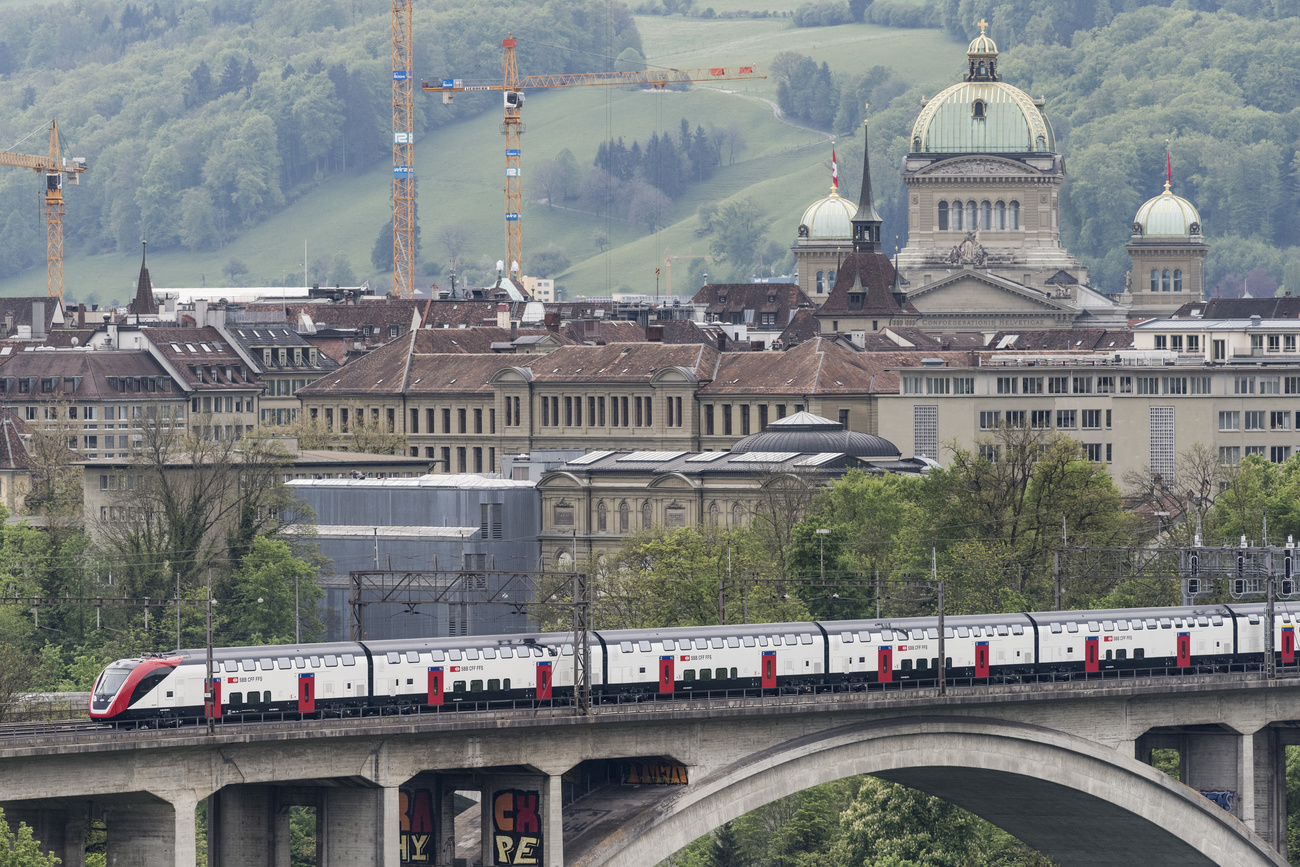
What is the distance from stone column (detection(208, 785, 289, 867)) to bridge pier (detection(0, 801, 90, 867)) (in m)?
3.19

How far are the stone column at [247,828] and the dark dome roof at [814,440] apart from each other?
81.2m

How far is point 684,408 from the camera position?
613 ft

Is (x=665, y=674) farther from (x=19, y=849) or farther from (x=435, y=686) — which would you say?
(x=19, y=849)

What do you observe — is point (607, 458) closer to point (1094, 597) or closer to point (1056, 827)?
point (1094, 597)

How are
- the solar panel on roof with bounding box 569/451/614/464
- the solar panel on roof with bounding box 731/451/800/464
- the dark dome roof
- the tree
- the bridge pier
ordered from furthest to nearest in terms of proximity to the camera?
the solar panel on roof with bounding box 569/451/614/464
the dark dome roof
the solar panel on roof with bounding box 731/451/800/464
the bridge pier
the tree

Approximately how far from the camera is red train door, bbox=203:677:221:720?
81.6 m

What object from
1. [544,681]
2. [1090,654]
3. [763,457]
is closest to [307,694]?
[544,681]

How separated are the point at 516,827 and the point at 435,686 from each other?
A: 4.30 m

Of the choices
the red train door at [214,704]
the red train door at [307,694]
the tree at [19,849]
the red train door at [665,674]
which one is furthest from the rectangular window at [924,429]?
the tree at [19,849]

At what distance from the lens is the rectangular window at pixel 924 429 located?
17475 cm

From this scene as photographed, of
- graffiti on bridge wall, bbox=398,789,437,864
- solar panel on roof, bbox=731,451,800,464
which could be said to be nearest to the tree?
graffiti on bridge wall, bbox=398,789,437,864

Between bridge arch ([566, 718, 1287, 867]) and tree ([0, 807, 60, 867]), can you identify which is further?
bridge arch ([566, 718, 1287, 867])

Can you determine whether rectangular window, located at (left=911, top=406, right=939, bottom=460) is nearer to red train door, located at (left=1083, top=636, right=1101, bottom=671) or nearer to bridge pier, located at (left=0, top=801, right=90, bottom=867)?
red train door, located at (left=1083, top=636, right=1101, bottom=671)

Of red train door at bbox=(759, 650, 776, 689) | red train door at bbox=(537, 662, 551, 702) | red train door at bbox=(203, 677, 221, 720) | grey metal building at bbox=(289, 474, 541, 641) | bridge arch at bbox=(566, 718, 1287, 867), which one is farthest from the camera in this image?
grey metal building at bbox=(289, 474, 541, 641)
